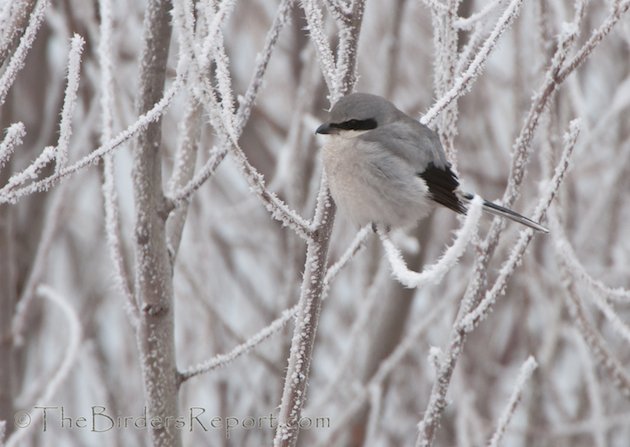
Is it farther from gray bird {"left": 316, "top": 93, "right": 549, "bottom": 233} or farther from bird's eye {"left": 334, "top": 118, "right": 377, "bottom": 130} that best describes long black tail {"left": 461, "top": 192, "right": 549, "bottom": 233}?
bird's eye {"left": 334, "top": 118, "right": 377, "bottom": 130}

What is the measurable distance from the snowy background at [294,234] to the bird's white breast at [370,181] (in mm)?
145

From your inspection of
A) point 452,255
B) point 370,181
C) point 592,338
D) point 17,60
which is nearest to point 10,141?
point 17,60

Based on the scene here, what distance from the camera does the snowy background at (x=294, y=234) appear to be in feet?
4.50

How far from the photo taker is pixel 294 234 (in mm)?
2668

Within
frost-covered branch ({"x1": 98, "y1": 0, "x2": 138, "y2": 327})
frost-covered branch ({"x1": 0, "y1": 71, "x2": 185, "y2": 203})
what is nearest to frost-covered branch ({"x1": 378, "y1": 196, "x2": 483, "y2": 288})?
frost-covered branch ({"x1": 0, "y1": 71, "x2": 185, "y2": 203})

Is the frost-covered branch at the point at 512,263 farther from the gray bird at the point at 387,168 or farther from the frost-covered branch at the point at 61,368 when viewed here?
the frost-covered branch at the point at 61,368

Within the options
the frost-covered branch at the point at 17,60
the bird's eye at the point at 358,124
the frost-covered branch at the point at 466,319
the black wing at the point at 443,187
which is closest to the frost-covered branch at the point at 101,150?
the frost-covered branch at the point at 17,60

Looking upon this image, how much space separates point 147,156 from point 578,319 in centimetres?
99

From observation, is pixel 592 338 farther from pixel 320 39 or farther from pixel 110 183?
pixel 110 183

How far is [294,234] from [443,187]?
0.82m

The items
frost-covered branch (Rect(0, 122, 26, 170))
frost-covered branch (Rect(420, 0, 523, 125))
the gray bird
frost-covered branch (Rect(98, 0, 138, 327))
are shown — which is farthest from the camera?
the gray bird

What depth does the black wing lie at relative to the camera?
75.8 inches

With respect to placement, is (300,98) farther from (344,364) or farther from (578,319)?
(578,319)

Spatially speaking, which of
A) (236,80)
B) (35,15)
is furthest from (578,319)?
(236,80)
